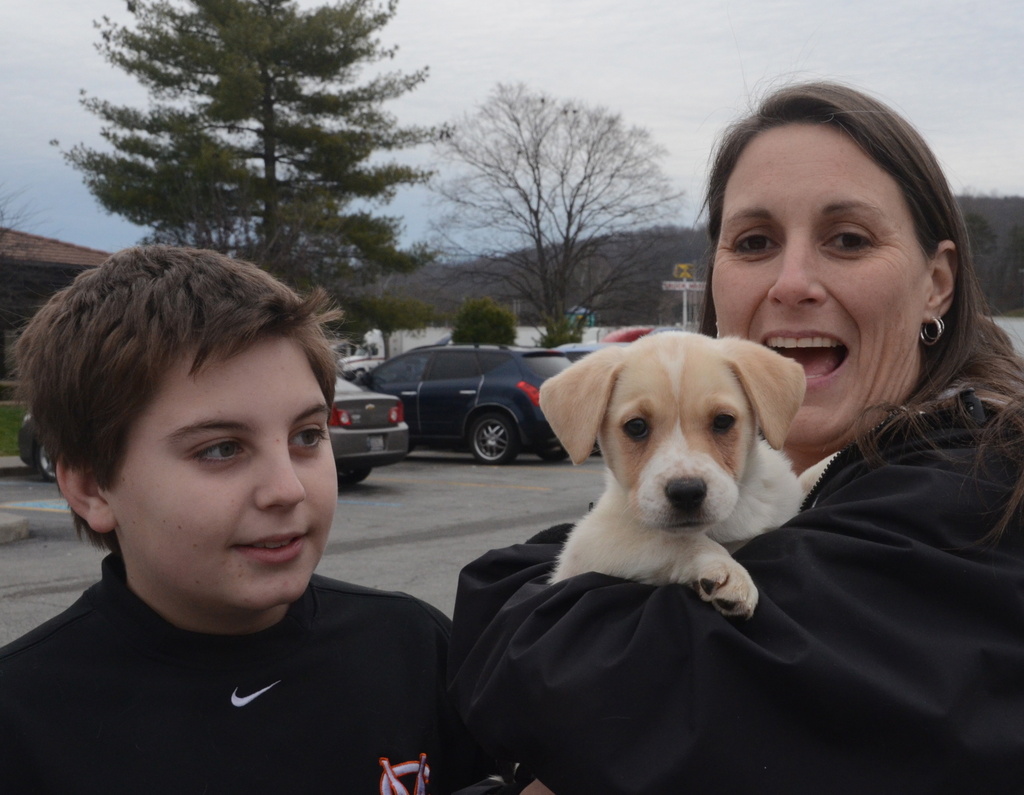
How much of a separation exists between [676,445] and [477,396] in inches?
606

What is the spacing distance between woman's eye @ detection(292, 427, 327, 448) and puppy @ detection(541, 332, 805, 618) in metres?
0.69

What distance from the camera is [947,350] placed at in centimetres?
248

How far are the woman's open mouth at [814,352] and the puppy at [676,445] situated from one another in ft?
0.20

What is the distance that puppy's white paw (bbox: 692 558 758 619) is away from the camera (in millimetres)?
1859

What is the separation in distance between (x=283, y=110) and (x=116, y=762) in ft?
106

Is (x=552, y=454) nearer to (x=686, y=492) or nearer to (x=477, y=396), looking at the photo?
(x=477, y=396)

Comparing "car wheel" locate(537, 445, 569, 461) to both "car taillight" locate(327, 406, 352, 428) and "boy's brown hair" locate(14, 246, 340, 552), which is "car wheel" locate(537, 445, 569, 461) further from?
"boy's brown hair" locate(14, 246, 340, 552)

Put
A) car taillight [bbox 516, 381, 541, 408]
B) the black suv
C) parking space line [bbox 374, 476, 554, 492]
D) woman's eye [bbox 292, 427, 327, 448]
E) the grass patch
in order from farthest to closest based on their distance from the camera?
the grass patch
the black suv
car taillight [bbox 516, 381, 541, 408]
parking space line [bbox 374, 476, 554, 492]
woman's eye [bbox 292, 427, 327, 448]

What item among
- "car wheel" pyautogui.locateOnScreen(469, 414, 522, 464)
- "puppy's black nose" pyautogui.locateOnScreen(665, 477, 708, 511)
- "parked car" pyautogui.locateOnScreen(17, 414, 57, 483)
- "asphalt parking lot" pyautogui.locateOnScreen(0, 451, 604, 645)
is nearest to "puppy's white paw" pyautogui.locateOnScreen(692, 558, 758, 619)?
"puppy's black nose" pyautogui.locateOnScreen(665, 477, 708, 511)

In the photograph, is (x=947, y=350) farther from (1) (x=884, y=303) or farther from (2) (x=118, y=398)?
(2) (x=118, y=398)

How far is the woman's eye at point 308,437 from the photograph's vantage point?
2203 mm

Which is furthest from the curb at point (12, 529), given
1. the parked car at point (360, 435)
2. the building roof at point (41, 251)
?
the building roof at point (41, 251)

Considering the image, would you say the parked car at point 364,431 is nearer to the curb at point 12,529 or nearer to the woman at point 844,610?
the curb at point 12,529

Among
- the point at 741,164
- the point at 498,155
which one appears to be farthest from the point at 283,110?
the point at 741,164
